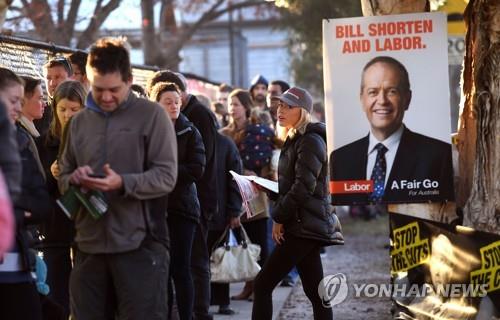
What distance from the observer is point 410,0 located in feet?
30.3

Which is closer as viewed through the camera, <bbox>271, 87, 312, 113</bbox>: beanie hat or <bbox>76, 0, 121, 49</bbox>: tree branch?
<bbox>271, 87, 312, 113</bbox>: beanie hat

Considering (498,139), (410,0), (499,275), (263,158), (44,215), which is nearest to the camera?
(44,215)

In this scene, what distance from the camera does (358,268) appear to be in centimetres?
1505

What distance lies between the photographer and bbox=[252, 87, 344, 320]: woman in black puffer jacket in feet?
26.3

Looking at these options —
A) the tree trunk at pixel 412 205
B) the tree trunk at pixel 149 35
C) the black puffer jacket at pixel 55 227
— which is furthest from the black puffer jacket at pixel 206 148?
the tree trunk at pixel 149 35

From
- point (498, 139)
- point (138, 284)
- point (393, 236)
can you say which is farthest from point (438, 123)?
point (138, 284)

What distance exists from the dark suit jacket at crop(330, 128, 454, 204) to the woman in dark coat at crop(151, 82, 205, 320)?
134cm

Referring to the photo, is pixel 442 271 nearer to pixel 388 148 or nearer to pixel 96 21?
pixel 388 148

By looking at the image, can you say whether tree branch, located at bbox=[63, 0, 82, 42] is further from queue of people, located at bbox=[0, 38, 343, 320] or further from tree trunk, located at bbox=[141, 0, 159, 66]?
queue of people, located at bbox=[0, 38, 343, 320]

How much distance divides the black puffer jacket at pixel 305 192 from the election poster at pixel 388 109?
0.78 metres

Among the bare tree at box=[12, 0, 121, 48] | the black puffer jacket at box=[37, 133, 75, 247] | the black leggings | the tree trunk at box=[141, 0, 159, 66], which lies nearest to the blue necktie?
the black leggings

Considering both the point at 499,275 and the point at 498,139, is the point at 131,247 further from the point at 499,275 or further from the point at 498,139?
the point at 498,139

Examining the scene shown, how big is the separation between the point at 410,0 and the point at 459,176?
1526mm

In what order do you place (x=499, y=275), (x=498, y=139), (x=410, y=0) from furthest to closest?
(x=410, y=0), (x=498, y=139), (x=499, y=275)
